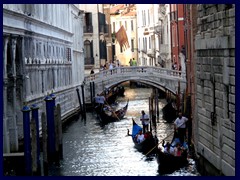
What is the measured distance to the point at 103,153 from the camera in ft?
36.1

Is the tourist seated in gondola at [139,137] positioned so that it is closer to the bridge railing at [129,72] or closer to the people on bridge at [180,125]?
the people on bridge at [180,125]

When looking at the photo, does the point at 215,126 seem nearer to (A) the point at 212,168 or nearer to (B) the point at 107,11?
(A) the point at 212,168

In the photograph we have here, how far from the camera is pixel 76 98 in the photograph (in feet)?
59.8

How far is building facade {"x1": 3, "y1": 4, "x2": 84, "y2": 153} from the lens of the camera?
33.0 ft

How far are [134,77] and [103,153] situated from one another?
28.6ft

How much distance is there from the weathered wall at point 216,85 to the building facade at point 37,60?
2.78m

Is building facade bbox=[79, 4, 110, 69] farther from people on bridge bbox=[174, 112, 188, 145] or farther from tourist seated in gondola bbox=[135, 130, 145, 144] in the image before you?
people on bridge bbox=[174, 112, 188, 145]

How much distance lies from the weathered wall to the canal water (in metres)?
0.67

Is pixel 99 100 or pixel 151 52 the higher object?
pixel 151 52

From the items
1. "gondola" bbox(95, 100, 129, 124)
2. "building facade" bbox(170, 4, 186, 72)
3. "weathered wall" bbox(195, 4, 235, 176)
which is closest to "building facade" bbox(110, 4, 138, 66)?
"building facade" bbox(170, 4, 186, 72)

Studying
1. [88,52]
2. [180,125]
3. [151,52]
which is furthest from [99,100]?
[151,52]

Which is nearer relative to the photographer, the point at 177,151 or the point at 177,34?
the point at 177,151

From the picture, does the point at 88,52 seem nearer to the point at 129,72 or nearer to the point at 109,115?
the point at 129,72

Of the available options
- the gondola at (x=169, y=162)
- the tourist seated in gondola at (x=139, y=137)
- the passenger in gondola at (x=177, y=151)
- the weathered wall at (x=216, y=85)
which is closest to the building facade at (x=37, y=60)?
the tourist seated in gondola at (x=139, y=137)
